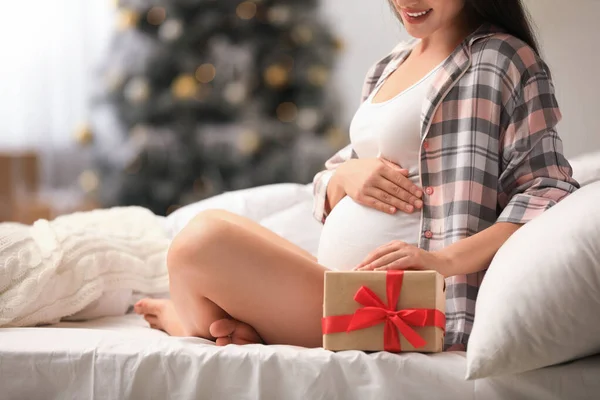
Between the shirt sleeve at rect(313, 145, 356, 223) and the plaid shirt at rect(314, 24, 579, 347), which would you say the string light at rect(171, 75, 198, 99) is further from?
the plaid shirt at rect(314, 24, 579, 347)

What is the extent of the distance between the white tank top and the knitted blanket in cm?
48

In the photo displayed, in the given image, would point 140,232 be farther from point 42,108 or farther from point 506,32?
point 42,108

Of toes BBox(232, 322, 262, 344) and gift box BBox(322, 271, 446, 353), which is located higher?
gift box BBox(322, 271, 446, 353)

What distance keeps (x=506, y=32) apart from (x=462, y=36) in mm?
82

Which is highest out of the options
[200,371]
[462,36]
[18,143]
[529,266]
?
[462,36]

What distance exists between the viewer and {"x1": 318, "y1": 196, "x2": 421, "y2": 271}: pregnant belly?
51.2 inches

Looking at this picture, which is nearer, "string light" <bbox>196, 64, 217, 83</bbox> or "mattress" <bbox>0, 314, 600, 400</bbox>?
"mattress" <bbox>0, 314, 600, 400</bbox>

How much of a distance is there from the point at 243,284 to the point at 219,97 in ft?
7.99

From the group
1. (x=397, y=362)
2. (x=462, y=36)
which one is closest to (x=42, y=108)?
(x=462, y=36)

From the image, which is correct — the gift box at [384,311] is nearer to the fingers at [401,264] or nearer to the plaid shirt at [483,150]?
the fingers at [401,264]

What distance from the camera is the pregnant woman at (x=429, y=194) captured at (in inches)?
45.8

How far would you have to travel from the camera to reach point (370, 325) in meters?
1.09

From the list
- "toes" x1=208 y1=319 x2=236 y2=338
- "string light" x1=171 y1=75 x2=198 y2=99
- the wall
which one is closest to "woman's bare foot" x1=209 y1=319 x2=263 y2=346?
"toes" x1=208 y1=319 x2=236 y2=338

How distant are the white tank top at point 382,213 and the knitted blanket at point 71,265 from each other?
48 cm
